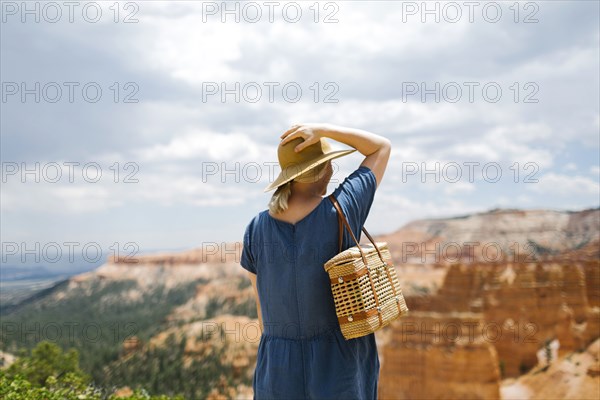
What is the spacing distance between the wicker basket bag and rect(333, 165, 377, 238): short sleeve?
45mm

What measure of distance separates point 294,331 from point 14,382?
2.84m

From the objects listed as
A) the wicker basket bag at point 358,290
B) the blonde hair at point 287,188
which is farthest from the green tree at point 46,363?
the wicker basket bag at point 358,290

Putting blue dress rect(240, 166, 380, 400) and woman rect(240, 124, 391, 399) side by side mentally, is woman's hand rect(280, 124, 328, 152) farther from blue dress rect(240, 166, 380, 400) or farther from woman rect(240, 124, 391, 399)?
blue dress rect(240, 166, 380, 400)

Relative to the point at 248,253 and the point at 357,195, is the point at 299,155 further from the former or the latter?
the point at 248,253

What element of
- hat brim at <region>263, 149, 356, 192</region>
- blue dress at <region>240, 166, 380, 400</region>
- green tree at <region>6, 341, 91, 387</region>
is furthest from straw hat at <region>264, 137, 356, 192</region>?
green tree at <region>6, 341, 91, 387</region>

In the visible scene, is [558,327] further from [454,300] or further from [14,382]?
[14,382]

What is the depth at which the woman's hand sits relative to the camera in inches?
70.4

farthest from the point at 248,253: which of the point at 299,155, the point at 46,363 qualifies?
the point at 46,363

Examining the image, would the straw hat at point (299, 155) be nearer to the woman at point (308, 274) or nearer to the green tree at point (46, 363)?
the woman at point (308, 274)

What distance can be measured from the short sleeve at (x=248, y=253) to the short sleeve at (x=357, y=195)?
375 mm

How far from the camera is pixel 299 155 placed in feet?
6.03

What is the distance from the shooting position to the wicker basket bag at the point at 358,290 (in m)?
1.65

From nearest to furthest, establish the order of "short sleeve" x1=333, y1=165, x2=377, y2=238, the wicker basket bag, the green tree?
the wicker basket bag → "short sleeve" x1=333, y1=165, x2=377, y2=238 → the green tree

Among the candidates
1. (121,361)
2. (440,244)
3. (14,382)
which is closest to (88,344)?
(121,361)
